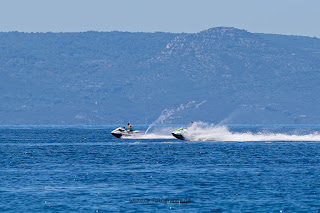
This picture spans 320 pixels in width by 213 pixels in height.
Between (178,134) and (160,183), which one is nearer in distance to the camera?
(160,183)

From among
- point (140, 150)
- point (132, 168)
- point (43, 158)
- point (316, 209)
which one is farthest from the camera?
point (140, 150)

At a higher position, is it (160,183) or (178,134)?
(178,134)

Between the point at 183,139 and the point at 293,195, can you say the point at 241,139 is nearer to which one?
the point at 183,139

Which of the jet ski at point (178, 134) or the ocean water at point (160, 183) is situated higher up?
the jet ski at point (178, 134)

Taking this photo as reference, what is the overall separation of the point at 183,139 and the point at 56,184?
204ft

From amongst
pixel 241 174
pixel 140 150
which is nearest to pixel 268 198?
pixel 241 174

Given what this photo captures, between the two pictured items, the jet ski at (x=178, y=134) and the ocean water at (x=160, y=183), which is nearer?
the ocean water at (x=160, y=183)

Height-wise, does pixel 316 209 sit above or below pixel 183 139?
below

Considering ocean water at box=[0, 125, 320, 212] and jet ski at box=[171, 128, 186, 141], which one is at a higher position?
jet ski at box=[171, 128, 186, 141]

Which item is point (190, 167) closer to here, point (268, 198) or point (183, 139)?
point (268, 198)

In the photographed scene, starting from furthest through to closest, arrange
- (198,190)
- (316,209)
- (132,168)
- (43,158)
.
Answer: (43,158)
(132,168)
(198,190)
(316,209)

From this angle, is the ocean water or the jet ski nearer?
the ocean water

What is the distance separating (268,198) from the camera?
46938 millimetres

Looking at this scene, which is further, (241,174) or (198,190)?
(241,174)
